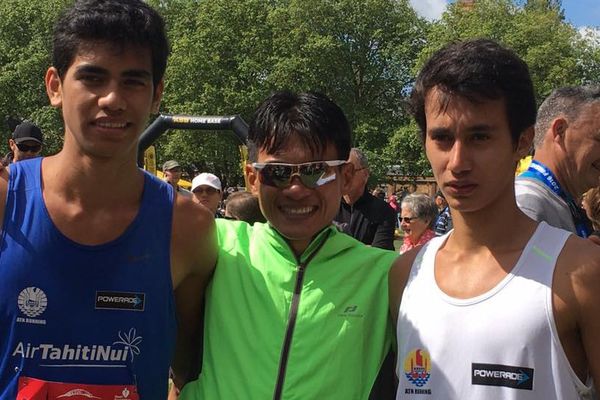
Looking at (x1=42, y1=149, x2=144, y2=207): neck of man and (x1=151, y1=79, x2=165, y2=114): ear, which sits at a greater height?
(x1=151, y1=79, x2=165, y2=114): ear

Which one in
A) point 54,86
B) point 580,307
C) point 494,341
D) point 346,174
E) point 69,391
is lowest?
point 69,391

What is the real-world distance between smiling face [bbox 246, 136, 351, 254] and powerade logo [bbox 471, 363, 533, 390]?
2.44 ft

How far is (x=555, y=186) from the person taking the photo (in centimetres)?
321

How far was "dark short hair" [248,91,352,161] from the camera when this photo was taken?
2.43 meters

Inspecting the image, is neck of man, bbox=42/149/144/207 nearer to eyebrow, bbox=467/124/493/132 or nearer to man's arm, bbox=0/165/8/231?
man's arm, bbox=0/165/8/231

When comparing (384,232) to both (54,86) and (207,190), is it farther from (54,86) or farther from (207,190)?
(54,86)

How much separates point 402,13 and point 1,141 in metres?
24.1

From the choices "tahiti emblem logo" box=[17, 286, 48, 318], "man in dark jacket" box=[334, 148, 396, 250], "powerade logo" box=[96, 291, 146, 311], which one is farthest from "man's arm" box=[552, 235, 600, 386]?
"man in dark jacket" box=[334, 148, 396, 250]

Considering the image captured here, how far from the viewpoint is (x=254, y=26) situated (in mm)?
36000

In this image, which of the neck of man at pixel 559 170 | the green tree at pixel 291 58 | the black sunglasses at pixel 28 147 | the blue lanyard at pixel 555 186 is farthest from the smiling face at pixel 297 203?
the green tree at pixel 291 58

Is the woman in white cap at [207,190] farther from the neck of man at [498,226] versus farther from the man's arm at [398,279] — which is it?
the neck of man at [498,226]

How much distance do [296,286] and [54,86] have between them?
3.72 ft

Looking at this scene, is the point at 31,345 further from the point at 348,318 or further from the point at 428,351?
the point at 428,351

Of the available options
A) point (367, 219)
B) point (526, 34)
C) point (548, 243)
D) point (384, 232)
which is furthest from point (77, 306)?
point (526, 34)
